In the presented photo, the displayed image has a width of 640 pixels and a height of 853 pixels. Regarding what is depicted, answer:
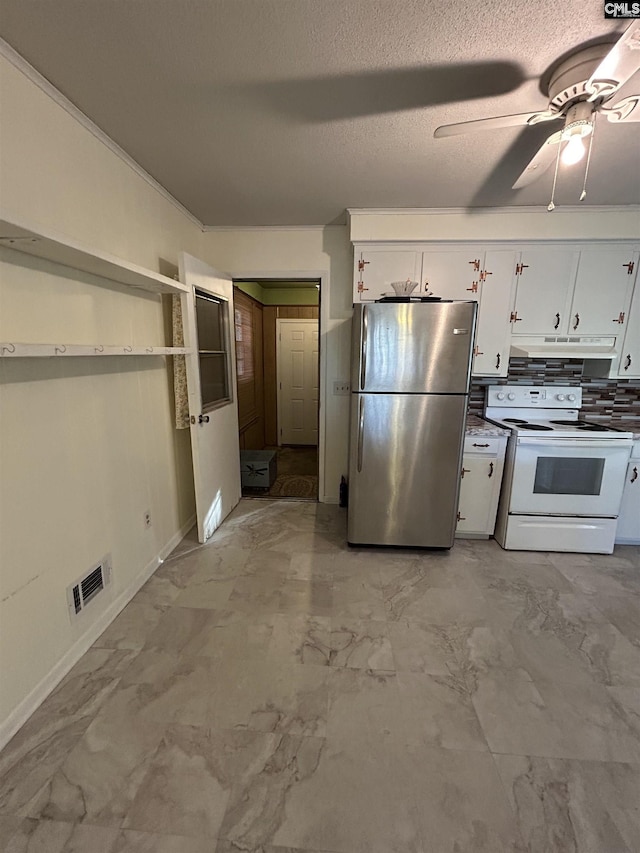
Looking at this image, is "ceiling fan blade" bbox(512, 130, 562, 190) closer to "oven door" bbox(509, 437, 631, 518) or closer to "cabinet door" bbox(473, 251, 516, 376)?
"cabinet door" bbox(473, 251, 516, 376)

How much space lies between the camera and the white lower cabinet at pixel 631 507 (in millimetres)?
2488

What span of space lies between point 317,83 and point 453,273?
1643mm

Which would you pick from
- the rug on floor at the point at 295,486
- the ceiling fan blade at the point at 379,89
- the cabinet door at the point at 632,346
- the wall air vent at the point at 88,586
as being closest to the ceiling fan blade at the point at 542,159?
the ceiling fan blade at the point at 379,89

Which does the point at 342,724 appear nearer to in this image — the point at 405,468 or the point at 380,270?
the point at 405,468

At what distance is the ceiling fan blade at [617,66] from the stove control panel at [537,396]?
198 cm

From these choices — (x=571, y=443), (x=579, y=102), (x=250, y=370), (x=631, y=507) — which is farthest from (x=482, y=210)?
(x=250, y=370)

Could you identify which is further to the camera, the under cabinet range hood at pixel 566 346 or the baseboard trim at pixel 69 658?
the under cabinet range hood at pixel 566 346

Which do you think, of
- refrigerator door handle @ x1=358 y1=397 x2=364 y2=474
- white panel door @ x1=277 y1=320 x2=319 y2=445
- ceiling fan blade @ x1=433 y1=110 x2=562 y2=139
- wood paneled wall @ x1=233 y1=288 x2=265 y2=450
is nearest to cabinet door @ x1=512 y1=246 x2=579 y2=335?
refrigerator door handle @ x1=358 y1=397 x2=364 y2=474

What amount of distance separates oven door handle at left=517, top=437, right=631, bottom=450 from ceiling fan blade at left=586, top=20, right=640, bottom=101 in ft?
5.92

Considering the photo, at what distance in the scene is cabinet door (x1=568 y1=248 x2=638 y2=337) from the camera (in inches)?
100

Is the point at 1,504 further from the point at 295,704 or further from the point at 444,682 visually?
the point at 444,682

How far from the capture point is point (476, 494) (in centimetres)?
263

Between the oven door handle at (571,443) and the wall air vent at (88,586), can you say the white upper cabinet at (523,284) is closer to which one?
the oven door handle at (571,443)

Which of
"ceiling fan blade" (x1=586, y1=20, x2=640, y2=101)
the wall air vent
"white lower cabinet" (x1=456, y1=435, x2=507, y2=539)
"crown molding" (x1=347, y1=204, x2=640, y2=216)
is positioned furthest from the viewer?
"white lower cabinet" (x1=456, y1=435, x2=507, y2=539)
